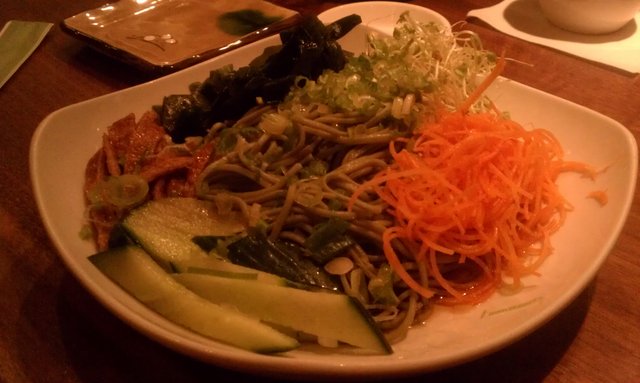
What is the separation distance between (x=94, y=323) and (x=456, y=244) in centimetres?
96

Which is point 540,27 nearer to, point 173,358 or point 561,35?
point 561,35

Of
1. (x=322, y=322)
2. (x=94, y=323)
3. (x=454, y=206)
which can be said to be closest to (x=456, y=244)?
(x=454, y=206)

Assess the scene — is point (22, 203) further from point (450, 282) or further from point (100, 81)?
point (450, 282)

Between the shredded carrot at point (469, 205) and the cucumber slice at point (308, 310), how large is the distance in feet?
0.81

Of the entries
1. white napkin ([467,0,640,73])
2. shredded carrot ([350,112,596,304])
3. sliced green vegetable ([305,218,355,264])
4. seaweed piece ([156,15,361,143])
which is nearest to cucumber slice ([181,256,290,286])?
sliced green vegetable ([305,218,355,264])

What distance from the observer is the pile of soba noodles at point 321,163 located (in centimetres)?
148

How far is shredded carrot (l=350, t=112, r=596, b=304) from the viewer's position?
4.76 ft

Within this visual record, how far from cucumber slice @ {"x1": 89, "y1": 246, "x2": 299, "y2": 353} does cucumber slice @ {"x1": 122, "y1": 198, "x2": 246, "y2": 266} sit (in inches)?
2.0

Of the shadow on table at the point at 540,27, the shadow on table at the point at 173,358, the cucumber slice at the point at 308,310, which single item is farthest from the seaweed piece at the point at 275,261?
the shadow on table at the point at 540,27

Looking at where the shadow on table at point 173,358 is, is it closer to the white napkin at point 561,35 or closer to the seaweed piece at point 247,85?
the seaweed piece at point 247,85

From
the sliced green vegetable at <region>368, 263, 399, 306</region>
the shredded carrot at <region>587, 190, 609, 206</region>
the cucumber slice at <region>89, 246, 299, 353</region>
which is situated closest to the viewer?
the cucumber slice at <region>89, 246, 299, 353</region>

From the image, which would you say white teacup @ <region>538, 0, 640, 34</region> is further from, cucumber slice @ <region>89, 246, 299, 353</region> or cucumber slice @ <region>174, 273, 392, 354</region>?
cucumber slice @ <region>89, 246, 299, 353</region>

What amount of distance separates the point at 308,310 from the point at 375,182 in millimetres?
470

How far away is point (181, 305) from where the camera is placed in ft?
4.10
